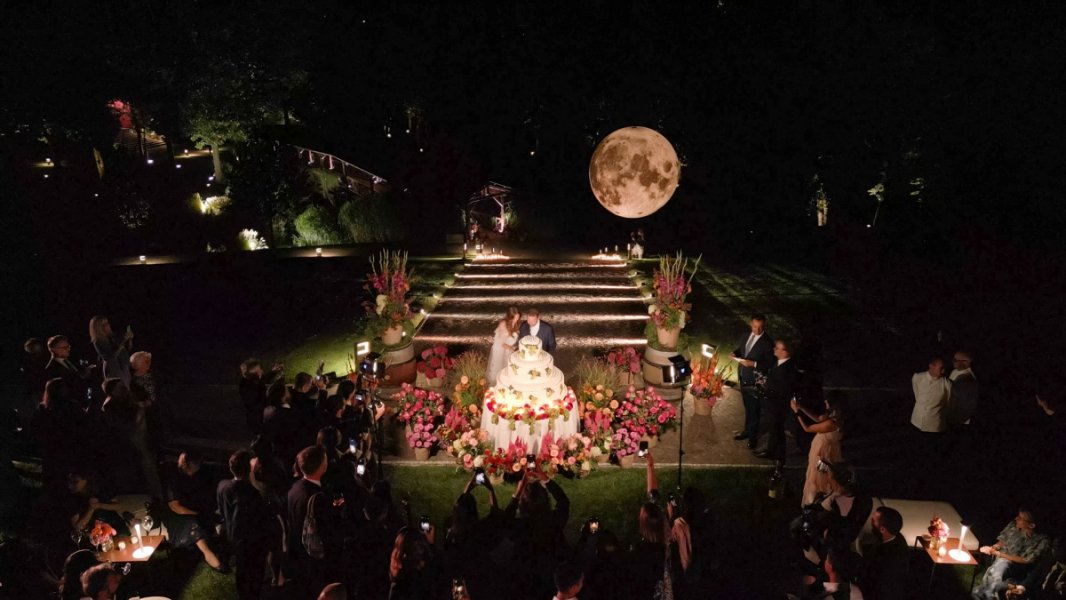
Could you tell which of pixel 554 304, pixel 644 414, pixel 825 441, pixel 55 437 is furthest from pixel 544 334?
pixel 554 304

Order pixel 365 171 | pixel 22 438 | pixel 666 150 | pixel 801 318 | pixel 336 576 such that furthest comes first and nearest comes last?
1. pixel 365 171
2. pixel 801 318
3. pixel 666 150
4. pixel 22 438
5. pixel 336 576

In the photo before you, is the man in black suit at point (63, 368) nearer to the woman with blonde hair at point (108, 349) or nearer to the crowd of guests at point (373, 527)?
the woman with blonde hair at point (108, 349)

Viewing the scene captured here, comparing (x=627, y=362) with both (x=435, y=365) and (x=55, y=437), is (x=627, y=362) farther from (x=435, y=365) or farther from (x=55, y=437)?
(x=55, y=437)

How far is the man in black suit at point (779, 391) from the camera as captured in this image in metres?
8.34

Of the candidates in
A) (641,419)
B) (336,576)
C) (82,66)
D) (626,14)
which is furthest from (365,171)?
(336,576)

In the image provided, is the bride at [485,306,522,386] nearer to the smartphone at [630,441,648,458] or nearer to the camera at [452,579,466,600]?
the smartphone at [630,441,648,458]

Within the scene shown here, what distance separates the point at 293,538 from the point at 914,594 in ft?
21.1

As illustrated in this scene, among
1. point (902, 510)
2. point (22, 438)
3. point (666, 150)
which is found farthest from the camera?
point (666, 150)

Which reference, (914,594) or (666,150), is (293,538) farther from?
(666,150)

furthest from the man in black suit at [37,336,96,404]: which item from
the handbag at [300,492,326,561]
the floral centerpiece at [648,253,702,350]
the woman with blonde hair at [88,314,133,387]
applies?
the floral centerpiece at [648,253,702,350]

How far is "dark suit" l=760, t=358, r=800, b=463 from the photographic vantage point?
8.36 meters

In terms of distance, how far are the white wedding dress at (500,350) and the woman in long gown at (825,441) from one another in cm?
451

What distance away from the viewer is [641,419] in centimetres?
939

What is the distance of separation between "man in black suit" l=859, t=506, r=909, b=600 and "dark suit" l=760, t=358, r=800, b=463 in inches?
121
